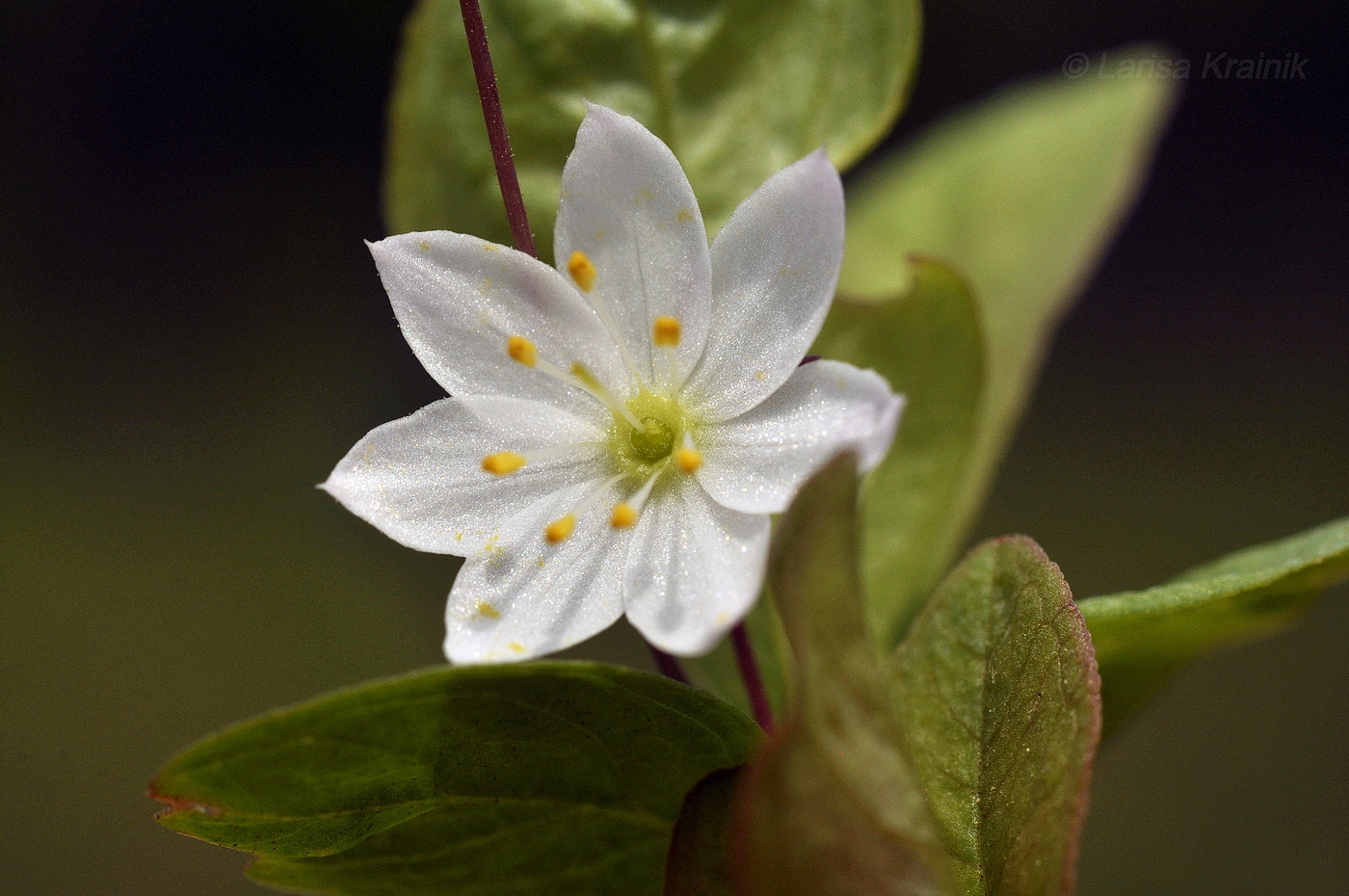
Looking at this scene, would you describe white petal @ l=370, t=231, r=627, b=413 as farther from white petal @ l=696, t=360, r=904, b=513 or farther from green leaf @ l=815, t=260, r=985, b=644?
green leaf @ l=815, t=260, r=985, b=644

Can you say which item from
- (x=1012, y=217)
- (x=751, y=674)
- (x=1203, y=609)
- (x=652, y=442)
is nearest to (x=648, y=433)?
(x=652, y=442)

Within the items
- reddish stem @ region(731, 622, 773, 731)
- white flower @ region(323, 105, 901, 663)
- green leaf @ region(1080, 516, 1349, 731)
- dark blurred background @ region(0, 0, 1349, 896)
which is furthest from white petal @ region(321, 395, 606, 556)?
dark blurred background @ region(0, 0, 1349, 896)

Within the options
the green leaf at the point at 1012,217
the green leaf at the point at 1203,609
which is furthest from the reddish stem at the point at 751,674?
the green leaf at the point at 1012,217

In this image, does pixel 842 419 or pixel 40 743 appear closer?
pixel 842 419

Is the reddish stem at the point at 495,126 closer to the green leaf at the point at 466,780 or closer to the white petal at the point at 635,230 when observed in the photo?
the white petal at the point at 635,230

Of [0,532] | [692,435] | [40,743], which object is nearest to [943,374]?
[692,435]

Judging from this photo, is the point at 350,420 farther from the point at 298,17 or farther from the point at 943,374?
the point at 943,374
